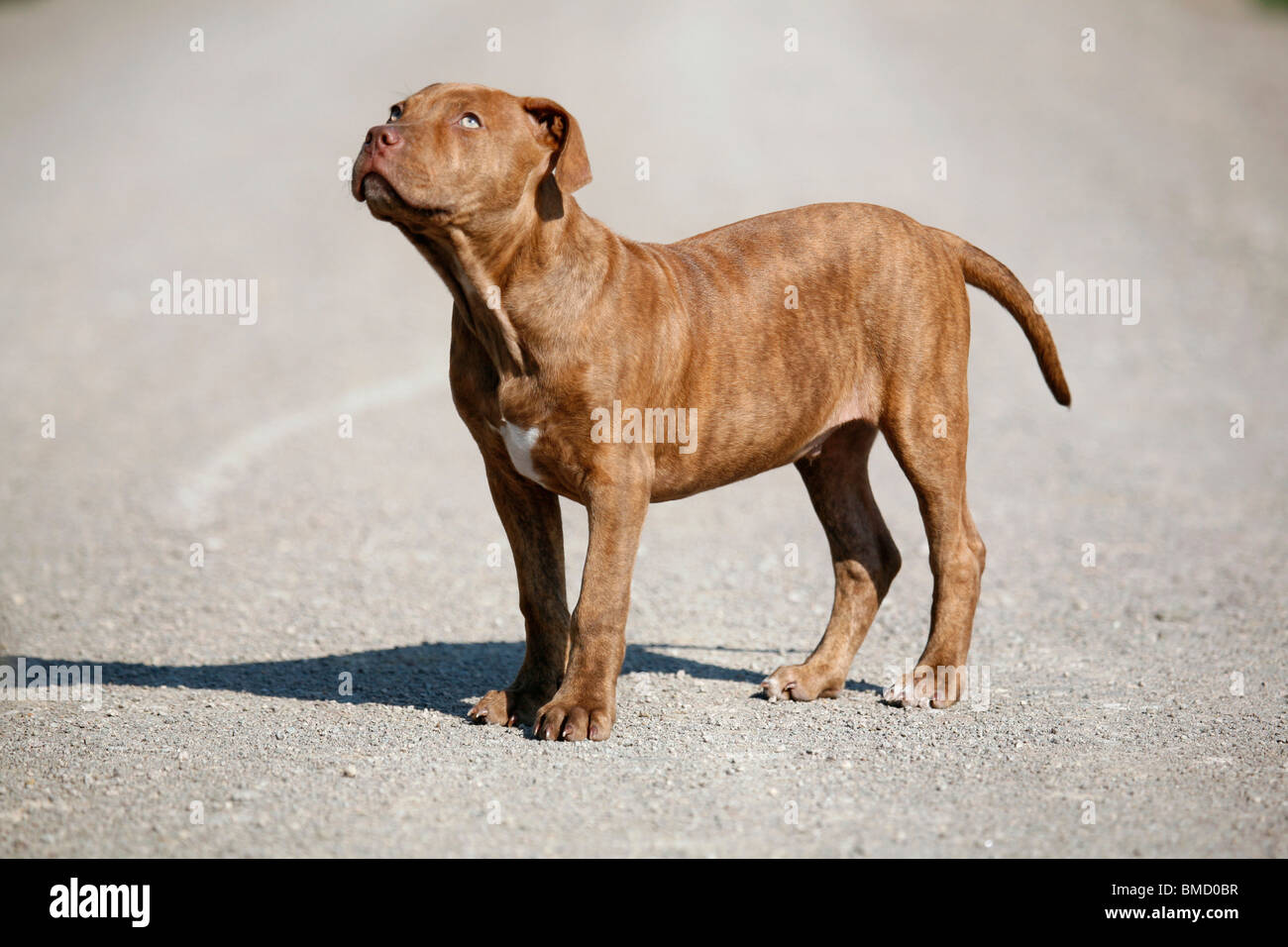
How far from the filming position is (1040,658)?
27.9 feet

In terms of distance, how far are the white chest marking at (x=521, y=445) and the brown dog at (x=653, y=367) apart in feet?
0.05

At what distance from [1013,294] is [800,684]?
2.38 meters

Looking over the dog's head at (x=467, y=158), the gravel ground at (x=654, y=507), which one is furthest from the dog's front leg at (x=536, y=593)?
the dog's head at (x=467, y=158)

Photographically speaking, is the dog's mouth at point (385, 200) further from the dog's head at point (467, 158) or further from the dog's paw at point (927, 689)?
the dog's paw at point (927, 689)

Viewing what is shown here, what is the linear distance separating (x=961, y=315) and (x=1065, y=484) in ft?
24.8

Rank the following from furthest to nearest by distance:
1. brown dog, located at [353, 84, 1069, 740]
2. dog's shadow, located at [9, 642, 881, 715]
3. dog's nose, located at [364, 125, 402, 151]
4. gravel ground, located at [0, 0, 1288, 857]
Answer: dog's shadow, located at [9, 642, 881, 715], brown dog, located at [353, 84, 1069, 740], gravel ground, located at [0, 0, 1288, 857], dog's nose, located at [364, 125, 402, 151]

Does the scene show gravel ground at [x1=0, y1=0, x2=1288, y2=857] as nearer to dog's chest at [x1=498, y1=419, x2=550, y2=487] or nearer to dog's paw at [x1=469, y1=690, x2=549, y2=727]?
dog's paw at [x1=469, y1=690, x2=549, y2=727]

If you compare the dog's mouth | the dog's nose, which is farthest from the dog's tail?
the dog's nose

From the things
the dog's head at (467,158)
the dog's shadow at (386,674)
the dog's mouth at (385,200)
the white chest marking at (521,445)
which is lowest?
the dog's shadow at (386,674)

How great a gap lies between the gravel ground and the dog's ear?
2474mm

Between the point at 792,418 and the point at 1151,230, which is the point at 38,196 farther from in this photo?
the point at 792,418

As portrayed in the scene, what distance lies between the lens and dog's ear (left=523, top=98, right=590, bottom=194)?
20.0ft

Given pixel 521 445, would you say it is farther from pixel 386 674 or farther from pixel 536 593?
pixel 386 674

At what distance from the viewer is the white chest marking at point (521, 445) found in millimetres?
6234
